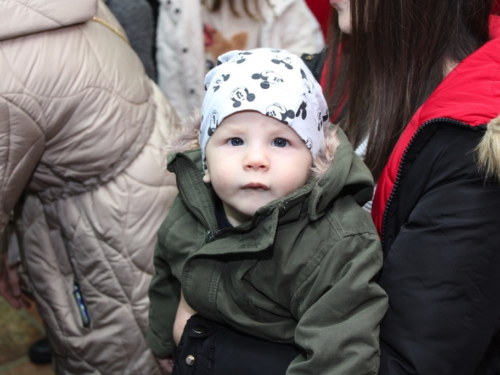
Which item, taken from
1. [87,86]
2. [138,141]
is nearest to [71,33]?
[87,86]

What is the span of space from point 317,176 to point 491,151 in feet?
1.12

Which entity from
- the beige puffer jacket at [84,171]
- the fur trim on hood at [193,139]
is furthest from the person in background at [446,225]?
the beige puffer jacket at [84,171]

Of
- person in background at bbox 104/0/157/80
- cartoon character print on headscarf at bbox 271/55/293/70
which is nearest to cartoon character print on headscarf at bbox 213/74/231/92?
cartoon character print on headscarf at bbox 271/55/293/70

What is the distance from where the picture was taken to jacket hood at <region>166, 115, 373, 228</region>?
3.90ft

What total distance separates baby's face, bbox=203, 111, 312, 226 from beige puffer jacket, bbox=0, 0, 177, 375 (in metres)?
0.38

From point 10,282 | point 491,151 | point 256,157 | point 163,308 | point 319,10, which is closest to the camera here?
point 491,151

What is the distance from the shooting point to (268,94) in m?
1.21

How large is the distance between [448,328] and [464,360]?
0.25 feet

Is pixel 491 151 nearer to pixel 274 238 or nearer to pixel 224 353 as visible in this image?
pixel 274 238

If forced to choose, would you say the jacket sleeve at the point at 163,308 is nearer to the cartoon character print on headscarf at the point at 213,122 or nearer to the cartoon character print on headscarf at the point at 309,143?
the cartoon character print on headscarf at the point at 213,122

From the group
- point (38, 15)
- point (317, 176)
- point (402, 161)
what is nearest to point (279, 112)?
point (317, 176)

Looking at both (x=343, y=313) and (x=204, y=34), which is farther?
(x=204, y=34)

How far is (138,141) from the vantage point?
5.59 feet

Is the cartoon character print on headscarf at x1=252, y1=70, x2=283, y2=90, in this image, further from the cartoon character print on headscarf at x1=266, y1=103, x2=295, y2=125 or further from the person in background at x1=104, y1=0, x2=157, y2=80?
the person in background at x1=104, y1=0, x2=157, y2=80
